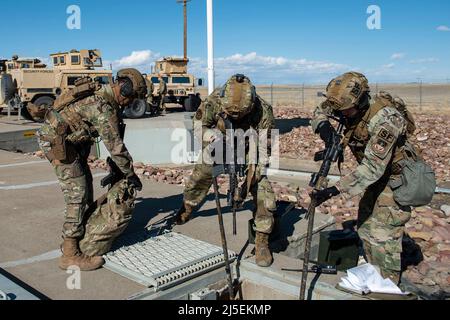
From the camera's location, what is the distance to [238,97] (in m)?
3.82

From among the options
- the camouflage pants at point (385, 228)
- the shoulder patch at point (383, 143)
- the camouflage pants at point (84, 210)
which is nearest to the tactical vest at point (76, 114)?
the camouflage pants at point (84, 210)

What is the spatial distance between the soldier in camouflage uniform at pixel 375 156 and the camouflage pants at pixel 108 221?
1.63 m

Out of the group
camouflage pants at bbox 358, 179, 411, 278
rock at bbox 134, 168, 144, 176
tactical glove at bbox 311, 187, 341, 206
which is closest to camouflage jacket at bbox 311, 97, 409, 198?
tactical glove at bbox 311, 187, 341, 206

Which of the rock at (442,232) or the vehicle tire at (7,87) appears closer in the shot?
the rock at (442,232)

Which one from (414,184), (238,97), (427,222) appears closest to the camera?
(414,184)

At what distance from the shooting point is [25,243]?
437 centimetres

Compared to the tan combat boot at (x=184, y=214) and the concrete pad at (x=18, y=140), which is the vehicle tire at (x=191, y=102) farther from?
the tan combat boot at (x=184, y=214)

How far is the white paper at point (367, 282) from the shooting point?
3254mm

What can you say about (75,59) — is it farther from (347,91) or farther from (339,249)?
(347,91)

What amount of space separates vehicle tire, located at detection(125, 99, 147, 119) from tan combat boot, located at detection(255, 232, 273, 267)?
14387 mm

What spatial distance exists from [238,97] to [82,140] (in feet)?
4.43

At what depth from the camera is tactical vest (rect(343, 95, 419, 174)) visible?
354 centimetres

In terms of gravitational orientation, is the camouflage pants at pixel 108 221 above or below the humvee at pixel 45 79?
below

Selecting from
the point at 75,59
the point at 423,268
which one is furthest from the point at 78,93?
the point at 75,59
